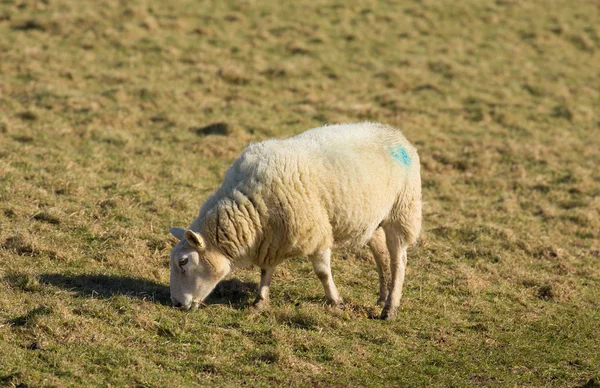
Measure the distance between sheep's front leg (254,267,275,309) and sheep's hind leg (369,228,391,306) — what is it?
4.44ft

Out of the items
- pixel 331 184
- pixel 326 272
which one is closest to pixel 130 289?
pixel 326 272

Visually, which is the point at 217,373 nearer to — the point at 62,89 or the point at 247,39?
the point at 62,89

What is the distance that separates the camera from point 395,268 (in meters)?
8.08

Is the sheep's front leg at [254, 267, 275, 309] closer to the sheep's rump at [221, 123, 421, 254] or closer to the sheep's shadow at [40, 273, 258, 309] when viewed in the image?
the sheep's shadow at [40, 273, 258, 309]

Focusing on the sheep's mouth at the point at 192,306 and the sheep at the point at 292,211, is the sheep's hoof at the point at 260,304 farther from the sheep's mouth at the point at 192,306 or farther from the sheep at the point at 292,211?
the sheep's mouth at the point at 192,306

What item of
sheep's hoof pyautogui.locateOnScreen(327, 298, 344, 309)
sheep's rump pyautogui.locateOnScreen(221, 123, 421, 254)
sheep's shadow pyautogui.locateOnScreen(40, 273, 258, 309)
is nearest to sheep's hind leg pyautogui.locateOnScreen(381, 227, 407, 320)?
sheep's rump pyautogui.locateOnScreen(221, 123, 421, 254)

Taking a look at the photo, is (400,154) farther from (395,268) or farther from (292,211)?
(292,211)

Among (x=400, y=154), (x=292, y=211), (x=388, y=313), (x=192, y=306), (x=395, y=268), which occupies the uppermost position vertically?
(x=400, y=154)

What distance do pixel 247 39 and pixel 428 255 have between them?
11.4 metres

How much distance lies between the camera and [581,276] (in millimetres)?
9570

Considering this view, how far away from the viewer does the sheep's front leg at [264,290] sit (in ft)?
25.3

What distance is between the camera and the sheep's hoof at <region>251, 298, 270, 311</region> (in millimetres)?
7674

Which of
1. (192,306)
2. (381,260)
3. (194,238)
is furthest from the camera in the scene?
(381,260)

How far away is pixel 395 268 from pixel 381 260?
46 cm
